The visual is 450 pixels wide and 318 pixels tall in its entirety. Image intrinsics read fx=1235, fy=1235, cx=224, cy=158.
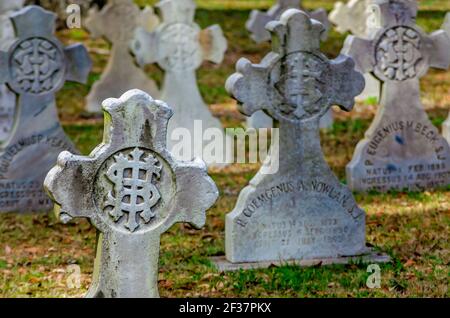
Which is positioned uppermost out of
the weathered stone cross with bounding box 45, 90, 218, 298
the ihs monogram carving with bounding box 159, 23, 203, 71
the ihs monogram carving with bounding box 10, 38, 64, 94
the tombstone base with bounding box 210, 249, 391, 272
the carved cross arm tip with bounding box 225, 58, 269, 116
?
the ihs monogram carving with bounding box 159, 23, 203, 71

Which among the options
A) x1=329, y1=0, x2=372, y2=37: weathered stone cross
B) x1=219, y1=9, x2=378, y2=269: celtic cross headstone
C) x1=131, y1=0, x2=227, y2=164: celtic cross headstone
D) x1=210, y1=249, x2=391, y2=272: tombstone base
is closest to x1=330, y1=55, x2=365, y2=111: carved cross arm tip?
x1=219, y1=9, x2=378, y2=269: celtic cross headstone

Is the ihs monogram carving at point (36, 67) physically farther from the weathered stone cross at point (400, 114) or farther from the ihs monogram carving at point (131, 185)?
the ihs monogram carving at point (131, 185)

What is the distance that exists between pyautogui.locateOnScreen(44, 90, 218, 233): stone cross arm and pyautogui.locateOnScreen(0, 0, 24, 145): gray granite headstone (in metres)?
6.82

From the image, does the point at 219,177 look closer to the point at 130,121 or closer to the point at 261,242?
the point at 261,242

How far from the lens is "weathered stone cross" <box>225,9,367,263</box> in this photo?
357 inches

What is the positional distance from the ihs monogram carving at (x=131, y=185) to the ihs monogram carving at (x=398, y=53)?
4.67 metres

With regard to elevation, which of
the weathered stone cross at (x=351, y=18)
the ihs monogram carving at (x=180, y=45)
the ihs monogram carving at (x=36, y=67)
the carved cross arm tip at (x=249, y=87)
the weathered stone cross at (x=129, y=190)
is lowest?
the weathered stone cross at (x=129, y=190)

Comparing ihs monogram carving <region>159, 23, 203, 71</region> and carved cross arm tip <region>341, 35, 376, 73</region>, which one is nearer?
carved cross arm tip <region>341, 35, 376, 73</region>

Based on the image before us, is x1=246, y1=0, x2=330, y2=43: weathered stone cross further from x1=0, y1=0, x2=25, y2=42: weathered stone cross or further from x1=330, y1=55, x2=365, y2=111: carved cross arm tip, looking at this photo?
x1=330, y1=55, x2=365, y2=111: carved cross arm tip

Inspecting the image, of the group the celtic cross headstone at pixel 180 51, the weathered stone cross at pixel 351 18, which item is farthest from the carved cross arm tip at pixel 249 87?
the weathered stone cross at pixel 351 18

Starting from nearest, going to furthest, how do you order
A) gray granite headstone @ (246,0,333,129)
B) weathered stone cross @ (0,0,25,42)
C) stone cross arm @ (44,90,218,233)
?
1. stone cross arm @ (44,90,218,233)
2. weathered stone cross @ (0,0,25,42)
3. gray granite headstone @ (246,0,333,129)

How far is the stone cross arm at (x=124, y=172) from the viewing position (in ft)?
23.2

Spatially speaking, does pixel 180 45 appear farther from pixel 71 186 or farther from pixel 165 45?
pixel 71 186

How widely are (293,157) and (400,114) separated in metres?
2.74
